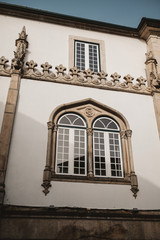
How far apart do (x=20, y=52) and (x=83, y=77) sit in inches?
104

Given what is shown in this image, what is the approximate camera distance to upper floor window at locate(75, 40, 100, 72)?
10.3 meters

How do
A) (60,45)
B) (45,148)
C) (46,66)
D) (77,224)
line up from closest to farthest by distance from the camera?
1. (77,224)
2. (45,148)
3. (46,66)
4. (60,45)

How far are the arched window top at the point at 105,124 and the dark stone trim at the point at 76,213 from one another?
297 cm

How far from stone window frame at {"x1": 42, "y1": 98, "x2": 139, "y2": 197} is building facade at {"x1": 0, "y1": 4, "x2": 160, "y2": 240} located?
3cm

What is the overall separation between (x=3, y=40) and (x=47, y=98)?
141 inches

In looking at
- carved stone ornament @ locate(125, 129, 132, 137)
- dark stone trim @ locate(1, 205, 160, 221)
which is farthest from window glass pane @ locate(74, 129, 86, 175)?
→ carved stone ornament @ locate(125, 129, 132, 137)

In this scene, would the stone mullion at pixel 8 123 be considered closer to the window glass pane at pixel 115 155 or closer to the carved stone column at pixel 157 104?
the window glass pane at pixel 115 155

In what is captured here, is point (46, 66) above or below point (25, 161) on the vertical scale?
above

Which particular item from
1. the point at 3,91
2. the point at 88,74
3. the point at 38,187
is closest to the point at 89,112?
the point at 88,74

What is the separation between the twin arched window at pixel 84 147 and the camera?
24.9ft

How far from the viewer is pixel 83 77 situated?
31.6ft

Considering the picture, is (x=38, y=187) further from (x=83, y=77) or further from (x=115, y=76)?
(x=115, y=76)

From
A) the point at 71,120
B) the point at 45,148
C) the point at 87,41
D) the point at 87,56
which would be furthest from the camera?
the point at 87,41

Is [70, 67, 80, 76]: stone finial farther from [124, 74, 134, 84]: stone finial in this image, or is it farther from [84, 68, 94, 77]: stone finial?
[124, 74, 134, 84]: stone finial
